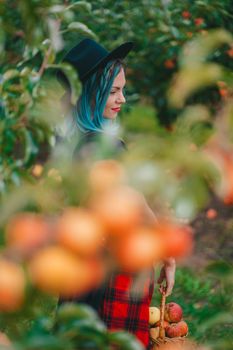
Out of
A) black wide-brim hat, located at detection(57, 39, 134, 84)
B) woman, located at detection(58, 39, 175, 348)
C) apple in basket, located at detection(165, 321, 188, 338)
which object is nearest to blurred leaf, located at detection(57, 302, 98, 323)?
woman, located at detection(58, 39, 175, 348)

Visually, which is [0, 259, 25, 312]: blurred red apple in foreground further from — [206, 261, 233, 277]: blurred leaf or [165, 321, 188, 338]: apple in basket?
[165, 321, 188, 338]: apple in basket

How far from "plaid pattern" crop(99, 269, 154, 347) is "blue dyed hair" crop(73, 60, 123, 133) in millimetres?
455

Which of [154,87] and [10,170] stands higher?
[10,170]

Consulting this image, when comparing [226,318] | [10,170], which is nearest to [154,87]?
[10,170]

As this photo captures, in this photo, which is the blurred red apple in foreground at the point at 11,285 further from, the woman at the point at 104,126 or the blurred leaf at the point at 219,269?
the woman at the point at 104,126

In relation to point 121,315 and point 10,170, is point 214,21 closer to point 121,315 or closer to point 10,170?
point 121,315

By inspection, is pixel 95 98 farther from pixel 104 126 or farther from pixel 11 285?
pixel 11 285

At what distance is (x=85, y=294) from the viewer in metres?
1.77

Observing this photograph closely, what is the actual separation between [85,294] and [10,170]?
599mm

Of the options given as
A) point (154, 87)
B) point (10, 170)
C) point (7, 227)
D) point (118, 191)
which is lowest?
point (154, 87)

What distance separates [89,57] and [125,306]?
78cm

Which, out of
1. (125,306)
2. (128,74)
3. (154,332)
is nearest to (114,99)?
(125,306)

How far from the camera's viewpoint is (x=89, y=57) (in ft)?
6.61

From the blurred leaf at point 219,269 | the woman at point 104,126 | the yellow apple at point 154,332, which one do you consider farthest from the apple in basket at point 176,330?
the blurred leaf at point 219,269
